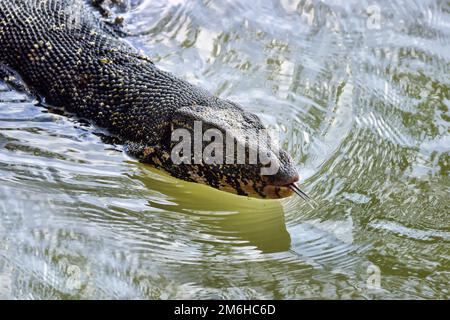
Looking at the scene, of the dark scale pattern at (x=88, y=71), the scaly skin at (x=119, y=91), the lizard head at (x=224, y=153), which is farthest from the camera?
the dark scale pattern at (x=88, y=71)

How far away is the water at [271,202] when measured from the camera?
202 inches

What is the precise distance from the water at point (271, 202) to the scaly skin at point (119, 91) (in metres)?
0.19

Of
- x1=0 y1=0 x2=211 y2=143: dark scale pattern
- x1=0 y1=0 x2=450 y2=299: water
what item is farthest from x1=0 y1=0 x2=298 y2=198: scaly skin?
x1=0 y1=0 x2=450 y2=299: water

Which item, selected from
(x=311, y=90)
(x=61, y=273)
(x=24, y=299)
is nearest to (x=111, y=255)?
(x=61, y=273)

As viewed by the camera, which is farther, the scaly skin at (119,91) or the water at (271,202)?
the scaly skin at (119,91)

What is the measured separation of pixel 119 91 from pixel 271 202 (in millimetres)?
1765

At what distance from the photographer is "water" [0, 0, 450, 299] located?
5121 millimetres

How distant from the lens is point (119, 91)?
6609mm

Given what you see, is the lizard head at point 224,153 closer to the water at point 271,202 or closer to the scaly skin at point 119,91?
the scaly skin at point 119,91

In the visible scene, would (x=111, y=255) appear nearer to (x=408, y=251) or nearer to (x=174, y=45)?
(x=408, y=251)
